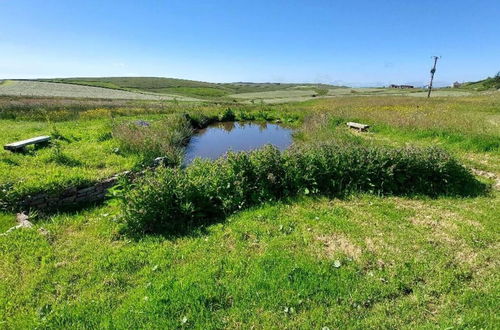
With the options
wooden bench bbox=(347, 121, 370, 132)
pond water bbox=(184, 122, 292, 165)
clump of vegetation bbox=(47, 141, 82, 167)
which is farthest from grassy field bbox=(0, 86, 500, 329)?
wooden bench bbox=(347, 121, 370, 132)

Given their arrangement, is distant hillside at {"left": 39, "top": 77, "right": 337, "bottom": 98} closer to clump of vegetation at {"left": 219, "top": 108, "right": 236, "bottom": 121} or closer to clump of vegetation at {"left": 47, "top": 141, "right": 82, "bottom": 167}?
clump of vegetation at {"left": 219, "top": 108, "right": 236, "bottom": 121}

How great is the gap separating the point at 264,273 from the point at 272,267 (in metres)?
0.21

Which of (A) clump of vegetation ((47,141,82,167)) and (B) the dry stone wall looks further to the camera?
(A) clump of vegetation ((47,141,82,167))

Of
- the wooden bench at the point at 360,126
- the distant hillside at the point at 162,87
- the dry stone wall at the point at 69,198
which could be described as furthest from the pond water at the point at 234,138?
the distant hillside at the point at 162,87

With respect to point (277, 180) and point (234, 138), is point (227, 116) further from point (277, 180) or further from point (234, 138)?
point (277, 180)

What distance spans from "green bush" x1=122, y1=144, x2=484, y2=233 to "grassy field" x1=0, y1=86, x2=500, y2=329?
15.5 inches

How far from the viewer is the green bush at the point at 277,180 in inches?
239

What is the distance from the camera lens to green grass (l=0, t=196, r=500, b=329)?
3725mm

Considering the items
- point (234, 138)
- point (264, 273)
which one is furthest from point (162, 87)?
point (264, 273)

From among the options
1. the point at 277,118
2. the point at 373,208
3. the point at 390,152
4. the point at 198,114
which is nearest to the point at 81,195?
the point at 373,208

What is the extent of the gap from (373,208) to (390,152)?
2190 millimetres

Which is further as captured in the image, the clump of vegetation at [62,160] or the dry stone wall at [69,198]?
the clump of vegetation at [62,160]

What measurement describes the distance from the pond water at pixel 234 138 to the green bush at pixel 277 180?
22.3 ft

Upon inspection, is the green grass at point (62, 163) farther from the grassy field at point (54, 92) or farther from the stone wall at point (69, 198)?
the grassy field at point (54, 92)
